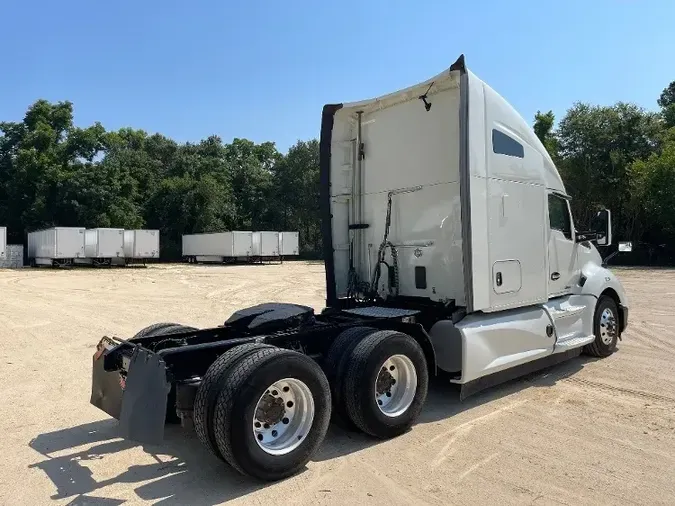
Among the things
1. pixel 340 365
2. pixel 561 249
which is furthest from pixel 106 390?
pixel 561 249

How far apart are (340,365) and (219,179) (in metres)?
56.4

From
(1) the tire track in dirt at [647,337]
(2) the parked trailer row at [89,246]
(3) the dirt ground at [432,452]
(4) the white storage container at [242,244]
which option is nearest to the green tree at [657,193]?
(1) the tire track in dirt at [647,337]

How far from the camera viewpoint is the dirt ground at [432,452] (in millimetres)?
4047

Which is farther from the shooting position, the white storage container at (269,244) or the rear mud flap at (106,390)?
the white storage container at (269,244)

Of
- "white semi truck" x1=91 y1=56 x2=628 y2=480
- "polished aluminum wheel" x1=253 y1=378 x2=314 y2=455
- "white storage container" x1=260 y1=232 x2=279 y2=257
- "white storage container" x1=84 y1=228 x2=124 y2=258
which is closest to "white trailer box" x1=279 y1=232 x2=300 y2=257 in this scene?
"white storage container" x1=260 y1=232 x2=279 y2=257

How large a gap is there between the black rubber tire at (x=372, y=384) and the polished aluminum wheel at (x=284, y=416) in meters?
0.53

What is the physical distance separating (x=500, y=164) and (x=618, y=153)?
135 feet

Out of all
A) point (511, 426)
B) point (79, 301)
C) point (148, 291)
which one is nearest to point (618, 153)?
point (148, 291)

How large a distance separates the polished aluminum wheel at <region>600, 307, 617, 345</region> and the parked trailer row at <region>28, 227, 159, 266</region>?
3785cm

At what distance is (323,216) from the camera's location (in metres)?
7.59

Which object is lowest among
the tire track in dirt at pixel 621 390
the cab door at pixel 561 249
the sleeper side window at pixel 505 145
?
the tire track in dirt at pixel 621 390

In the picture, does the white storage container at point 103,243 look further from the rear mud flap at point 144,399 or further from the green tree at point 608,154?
the rear mud flap at point 144,399

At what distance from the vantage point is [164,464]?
15.3 ft

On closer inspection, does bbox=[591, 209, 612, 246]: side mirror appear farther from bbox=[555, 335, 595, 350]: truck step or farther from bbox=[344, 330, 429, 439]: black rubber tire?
bbox=[344, 330, 429, 439]: black rubber tire
